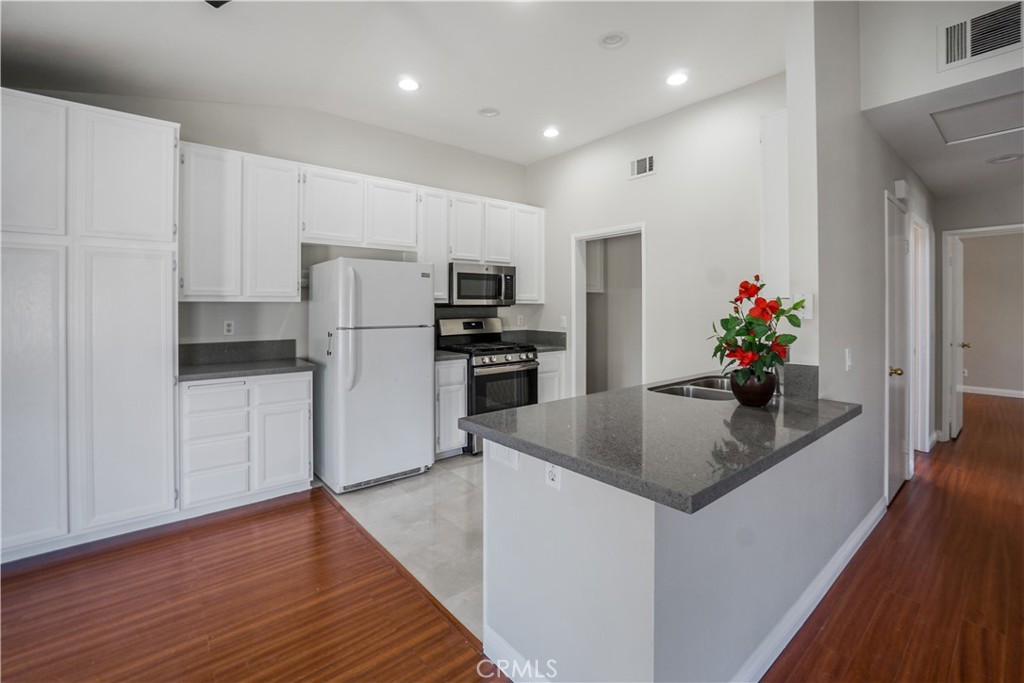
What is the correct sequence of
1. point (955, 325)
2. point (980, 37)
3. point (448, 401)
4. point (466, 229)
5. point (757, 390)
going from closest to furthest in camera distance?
point (757, 390) → point (980, 37) → point (448, 401) → point (466, 229) → point (955, 325)

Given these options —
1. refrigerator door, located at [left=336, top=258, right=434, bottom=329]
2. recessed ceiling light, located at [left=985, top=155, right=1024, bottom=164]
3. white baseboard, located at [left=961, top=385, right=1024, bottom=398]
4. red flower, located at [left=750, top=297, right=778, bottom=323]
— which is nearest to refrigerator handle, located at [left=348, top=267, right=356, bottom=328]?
refrigerator door, located at [left=336, top=258, right=434, bottom=329]

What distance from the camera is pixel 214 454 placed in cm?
291

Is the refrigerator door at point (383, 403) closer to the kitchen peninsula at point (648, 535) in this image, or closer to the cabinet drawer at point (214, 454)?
the cabinet drawer at point (214, 454)

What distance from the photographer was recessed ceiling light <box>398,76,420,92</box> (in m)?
3.19

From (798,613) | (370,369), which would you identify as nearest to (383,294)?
(370,369)

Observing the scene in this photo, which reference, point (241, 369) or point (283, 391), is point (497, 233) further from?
point (241, 369)

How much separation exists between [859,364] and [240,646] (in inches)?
132

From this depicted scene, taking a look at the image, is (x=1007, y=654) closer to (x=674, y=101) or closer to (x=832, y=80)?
(x=832, y=80)

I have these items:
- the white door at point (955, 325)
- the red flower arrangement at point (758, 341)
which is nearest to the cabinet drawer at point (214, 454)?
the red flower arrangement at point (758, 341)

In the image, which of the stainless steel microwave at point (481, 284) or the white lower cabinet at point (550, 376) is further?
the white lower cabinet at point (550, 376)

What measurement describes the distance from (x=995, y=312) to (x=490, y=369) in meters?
8.18

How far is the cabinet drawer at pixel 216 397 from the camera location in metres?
2.82

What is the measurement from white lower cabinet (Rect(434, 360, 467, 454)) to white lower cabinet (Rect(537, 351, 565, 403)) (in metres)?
0.84

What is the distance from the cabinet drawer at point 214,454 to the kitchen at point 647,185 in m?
0.83
